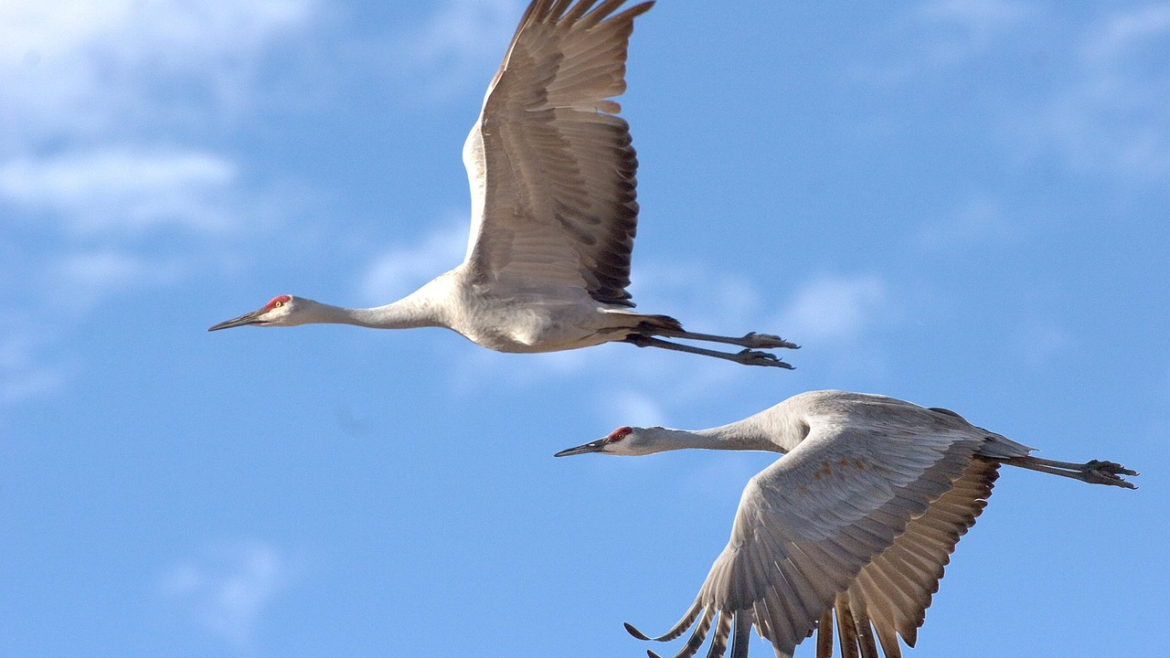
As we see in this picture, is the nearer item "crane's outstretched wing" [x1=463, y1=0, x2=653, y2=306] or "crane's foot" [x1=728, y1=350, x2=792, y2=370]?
"crane's outstretched wing" [x1=463, y1=0, x2=653, y2=306]

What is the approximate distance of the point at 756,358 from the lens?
47.9ft

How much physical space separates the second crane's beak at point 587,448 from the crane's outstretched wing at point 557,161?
144cm

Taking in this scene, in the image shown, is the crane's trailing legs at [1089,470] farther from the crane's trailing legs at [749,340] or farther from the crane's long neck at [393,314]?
the crane's long neck at [393,314]

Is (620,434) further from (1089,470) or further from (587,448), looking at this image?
(1089,470)

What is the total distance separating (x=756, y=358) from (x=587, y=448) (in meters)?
1.50

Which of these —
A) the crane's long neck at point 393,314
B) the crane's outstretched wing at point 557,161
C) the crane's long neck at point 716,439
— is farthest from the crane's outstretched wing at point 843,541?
the crane's long neck at point 393,314

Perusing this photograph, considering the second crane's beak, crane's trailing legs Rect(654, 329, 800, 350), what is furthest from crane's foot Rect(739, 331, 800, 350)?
the second crane's beak

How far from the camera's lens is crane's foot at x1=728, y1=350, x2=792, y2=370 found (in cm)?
1459

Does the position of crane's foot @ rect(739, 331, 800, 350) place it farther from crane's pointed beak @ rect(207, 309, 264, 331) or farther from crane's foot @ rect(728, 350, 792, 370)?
crane's pointed beak @ rect(207, 309, 264, 331)

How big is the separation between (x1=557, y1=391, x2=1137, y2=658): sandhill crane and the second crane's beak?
449 millimetres

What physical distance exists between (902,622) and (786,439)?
163 cm

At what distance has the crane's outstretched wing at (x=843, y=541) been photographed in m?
11.7

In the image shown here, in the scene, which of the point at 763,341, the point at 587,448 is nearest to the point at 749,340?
the point at 763,341

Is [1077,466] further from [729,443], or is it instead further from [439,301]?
[439,301]
